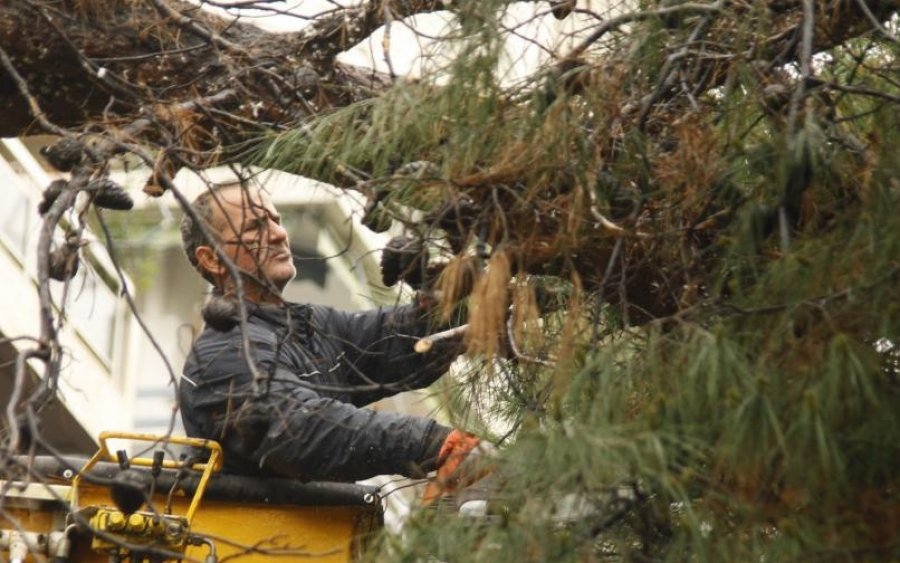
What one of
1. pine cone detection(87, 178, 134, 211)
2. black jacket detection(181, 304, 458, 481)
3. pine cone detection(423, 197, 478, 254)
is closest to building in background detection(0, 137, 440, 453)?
black jacket detection(181, 304, 458, 481)

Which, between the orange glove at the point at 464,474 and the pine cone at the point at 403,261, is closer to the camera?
the orange glove at the point at 464,474

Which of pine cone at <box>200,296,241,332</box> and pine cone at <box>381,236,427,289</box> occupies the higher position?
pine cone at <box>381,236,427,289</box>

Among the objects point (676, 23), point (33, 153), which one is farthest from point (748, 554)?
point (33, 153)

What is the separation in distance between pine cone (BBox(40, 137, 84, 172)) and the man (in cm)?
27

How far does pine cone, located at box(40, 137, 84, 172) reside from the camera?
4.00 m

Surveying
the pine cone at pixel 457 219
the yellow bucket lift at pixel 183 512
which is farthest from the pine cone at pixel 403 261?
the yellow bucket lift at pixel 183 512

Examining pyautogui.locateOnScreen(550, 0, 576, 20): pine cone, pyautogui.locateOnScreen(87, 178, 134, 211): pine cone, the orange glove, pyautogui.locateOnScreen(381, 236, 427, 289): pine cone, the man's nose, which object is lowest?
the orange glove

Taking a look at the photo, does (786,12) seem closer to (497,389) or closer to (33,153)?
(497,389)

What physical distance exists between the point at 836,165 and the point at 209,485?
4.84 feet

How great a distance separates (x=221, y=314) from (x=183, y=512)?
1.35 feet

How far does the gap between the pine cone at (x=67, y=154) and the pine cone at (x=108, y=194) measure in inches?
2.5

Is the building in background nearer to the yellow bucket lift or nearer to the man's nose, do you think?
the man's nose

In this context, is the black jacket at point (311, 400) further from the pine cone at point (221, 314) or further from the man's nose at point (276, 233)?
the man's nose at point (276, 233)

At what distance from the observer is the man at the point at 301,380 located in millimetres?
4352
